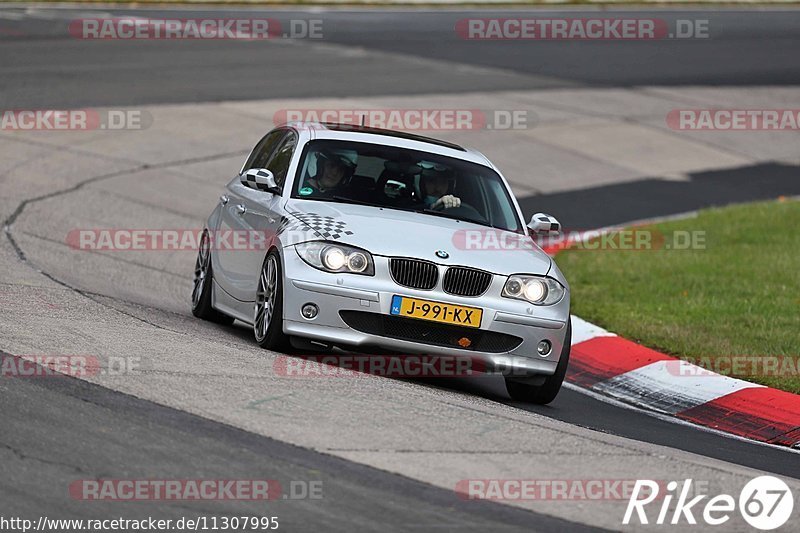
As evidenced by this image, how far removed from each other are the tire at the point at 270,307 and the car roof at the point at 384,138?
1436 millimetres

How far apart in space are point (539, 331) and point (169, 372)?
8.28 ft

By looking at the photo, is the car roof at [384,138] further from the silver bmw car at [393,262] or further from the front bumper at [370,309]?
the front bumper at [370,309]

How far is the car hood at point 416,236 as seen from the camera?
8.98 metres

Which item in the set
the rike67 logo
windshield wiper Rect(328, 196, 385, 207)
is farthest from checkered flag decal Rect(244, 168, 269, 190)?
the rike67 logo

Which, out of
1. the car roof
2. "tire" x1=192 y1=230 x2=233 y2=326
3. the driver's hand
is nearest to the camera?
the driver's hand

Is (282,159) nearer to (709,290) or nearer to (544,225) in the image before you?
(544,225)

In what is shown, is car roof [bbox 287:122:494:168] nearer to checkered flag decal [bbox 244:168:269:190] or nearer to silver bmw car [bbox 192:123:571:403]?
silver bmw car [bbox 192:123:571:403]

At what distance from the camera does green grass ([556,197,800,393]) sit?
11461 millimetres

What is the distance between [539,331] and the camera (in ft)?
30.0

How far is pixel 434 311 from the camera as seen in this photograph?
8.84 metres

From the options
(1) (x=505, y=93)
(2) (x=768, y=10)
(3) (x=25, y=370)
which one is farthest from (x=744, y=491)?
(2) (x=768, y=10)

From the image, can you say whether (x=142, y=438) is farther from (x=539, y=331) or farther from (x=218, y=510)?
(x=539, y=331)

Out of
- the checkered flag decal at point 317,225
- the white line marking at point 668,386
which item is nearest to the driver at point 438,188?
the checkered flag decal at point 317,225

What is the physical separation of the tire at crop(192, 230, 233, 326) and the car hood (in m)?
1.54
